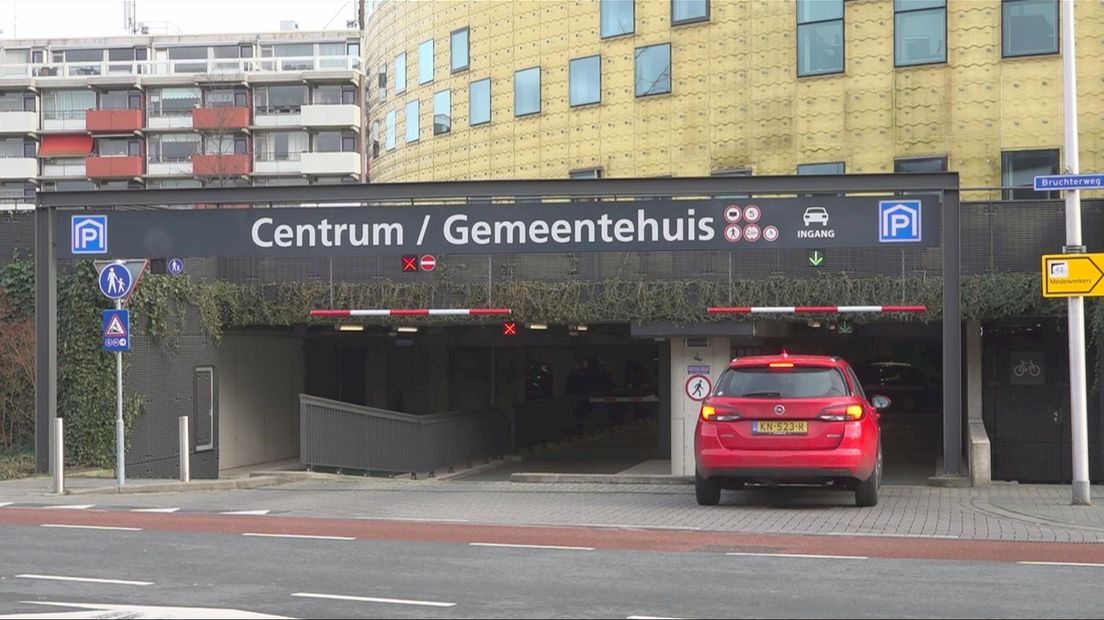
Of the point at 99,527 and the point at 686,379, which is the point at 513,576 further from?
the point at 686,379

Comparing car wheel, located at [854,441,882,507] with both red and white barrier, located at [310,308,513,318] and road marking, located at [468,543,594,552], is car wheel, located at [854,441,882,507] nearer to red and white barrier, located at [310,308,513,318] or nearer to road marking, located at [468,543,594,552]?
road marking, located at [468,543,594,552]

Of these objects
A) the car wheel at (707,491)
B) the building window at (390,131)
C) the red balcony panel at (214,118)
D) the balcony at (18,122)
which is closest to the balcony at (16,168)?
the balcony at (18,122)

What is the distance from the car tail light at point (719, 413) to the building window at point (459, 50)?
22402mm

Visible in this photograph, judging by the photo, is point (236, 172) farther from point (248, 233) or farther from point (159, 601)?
point (159, 601)

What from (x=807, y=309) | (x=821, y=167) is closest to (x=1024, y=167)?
(x=821, y=167)

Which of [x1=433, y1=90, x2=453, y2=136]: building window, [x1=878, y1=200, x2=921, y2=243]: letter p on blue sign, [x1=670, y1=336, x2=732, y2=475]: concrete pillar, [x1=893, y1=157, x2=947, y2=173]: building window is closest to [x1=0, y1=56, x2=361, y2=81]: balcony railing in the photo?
[x1=433, y1=90, x2=453, y2=136]: building window

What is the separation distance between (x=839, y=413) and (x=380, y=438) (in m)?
10.9

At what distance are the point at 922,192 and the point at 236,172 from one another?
62040 mm

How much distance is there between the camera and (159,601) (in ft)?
31.5

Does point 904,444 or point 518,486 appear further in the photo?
point 904,444

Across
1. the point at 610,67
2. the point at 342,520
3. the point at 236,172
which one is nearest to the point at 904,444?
the point at 610,67

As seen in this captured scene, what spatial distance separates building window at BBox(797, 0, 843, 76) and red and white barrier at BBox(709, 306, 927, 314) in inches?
371

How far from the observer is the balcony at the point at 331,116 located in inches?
3054

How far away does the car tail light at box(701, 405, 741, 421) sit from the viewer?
50.6 ft
